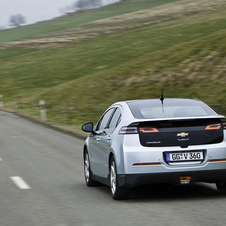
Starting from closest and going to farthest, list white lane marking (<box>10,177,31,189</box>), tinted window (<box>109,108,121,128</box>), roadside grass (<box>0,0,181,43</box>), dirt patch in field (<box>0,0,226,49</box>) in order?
1. tinted window (<box>109,108,121,128</box>)
2. white lane marking (<box>10,177,31,189</box>)
3. dirt patch in field (<box>0,0,226,49</box>)
4. roadside grass (<box>0,0,181,43</box>)

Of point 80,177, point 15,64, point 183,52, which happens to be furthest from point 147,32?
point 80,177

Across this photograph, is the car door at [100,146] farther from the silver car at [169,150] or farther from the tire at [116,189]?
the silver car at [169,150]

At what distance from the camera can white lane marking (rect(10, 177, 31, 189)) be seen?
1019 cm

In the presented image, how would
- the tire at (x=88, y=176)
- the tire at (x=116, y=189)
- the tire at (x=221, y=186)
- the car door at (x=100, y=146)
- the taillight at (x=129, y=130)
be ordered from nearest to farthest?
the taillight at (x=129, y=130)
the tire at (x=116, y=189)
the tire at (x=221, y=186)
the car door at (x=100, y=146)
the tire at (x=88, y=176)

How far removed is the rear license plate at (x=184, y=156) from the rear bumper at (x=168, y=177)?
0.19 metres

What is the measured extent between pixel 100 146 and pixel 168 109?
1333mm

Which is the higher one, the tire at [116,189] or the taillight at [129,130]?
the taillight at [129,130]

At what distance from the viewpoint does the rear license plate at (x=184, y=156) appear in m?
7.86

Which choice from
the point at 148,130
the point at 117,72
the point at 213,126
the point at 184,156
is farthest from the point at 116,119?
the point at 117,72

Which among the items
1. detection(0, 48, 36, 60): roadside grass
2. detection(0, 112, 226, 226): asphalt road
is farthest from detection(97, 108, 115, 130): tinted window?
detection(0, 48, 36, 60): roadside grass

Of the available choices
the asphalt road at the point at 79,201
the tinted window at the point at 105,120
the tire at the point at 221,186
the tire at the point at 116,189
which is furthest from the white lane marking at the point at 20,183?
the tire at the point at 221,186

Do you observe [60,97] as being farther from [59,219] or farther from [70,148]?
[59,219]

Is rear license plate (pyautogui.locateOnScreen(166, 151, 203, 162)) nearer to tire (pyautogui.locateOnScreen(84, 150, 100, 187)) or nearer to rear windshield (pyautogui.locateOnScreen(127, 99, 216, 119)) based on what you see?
rear windshield (pyautogui.locateOnScreen(127, 99, 216, 119))

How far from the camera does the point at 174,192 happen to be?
907cm
